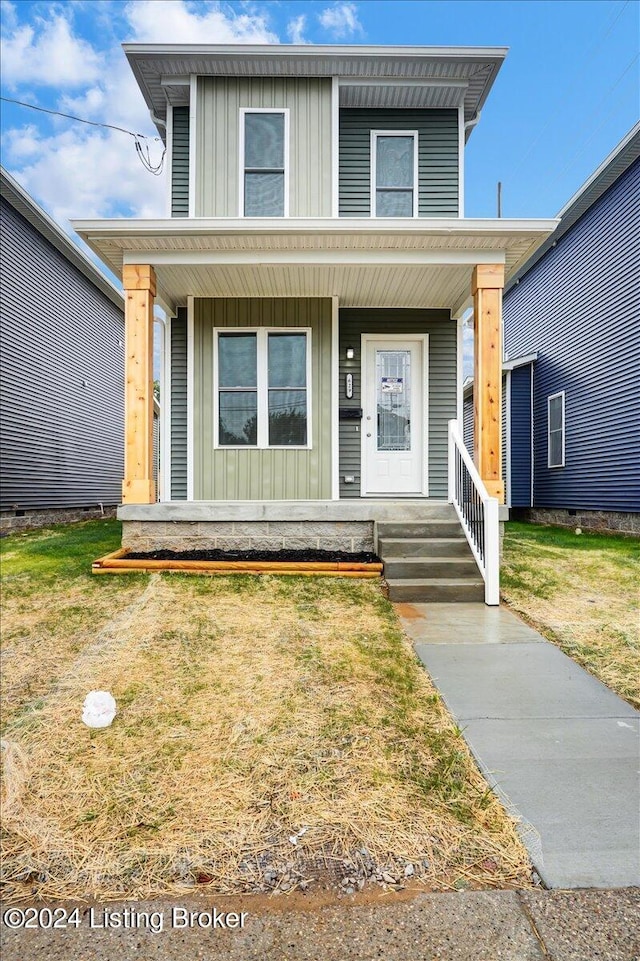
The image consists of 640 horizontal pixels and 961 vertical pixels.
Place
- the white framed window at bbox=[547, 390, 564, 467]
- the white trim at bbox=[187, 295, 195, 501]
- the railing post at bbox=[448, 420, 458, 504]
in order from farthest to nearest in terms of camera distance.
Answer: the white framed window at bbox=[547, 390, 564, 467] < the white trim at bbox=[187, 295, 195, 501] < the railing post at bbox=[448, 420, 458, 504]

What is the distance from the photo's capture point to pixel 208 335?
22.0 feet

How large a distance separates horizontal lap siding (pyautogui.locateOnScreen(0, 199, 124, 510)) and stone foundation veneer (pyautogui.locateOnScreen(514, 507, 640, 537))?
405 inches

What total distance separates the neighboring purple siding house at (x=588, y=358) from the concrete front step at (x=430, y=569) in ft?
17.3

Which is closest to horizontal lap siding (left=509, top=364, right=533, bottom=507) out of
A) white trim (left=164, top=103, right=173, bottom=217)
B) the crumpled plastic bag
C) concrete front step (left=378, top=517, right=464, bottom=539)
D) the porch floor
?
the porch floor

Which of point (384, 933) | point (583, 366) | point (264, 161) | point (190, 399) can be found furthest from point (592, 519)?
point (384, 933)

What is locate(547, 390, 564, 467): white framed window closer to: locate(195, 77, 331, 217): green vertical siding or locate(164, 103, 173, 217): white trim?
locate(195, 77, 331, 217): green vertical siding

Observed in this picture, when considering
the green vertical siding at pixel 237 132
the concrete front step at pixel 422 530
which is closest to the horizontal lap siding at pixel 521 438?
the green vertical siding at pixel 237 132

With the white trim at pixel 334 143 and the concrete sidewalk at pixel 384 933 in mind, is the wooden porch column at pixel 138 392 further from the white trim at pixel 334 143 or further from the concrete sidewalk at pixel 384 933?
the concrete sidewalk at pixel 384 933

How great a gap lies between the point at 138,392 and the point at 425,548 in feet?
10.8

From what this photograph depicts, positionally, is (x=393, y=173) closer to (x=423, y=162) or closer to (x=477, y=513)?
(x=423, y=162)

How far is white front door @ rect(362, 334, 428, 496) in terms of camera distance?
6.95 meters

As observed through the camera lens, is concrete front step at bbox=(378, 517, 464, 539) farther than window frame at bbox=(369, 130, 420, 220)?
No

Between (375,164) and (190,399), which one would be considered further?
(375,164)

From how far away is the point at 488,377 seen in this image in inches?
207
